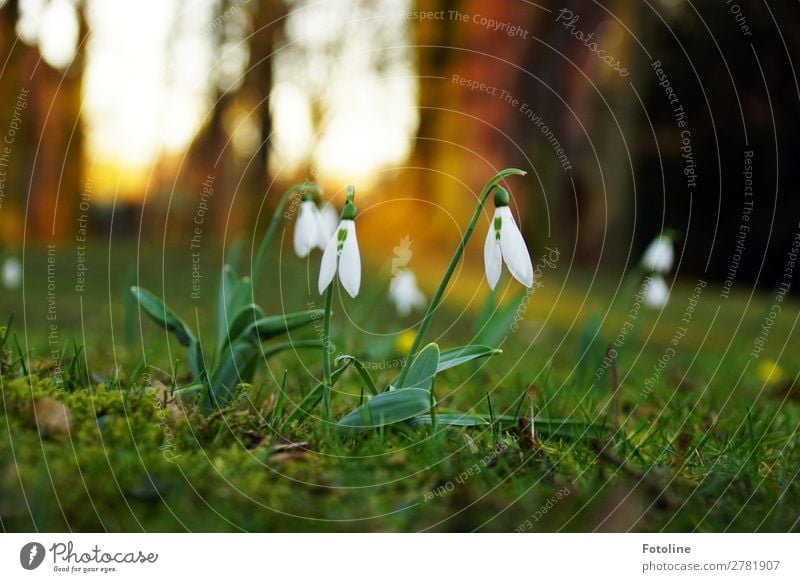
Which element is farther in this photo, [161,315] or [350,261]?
[161,315]

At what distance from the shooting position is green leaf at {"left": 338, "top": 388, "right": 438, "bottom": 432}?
1591 mm

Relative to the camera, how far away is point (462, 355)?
1.78 meters

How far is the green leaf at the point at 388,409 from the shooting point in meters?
1.59

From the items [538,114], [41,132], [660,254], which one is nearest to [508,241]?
[660,254]

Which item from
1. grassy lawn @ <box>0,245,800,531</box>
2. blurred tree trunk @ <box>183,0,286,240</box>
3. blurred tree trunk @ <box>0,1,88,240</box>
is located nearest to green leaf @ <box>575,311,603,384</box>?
grassy lawn @ <box>0,245,800,531</box>

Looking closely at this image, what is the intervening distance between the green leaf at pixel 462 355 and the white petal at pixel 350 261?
0.92 ft

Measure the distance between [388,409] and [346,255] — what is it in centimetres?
34

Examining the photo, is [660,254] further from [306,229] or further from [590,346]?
[306,229]

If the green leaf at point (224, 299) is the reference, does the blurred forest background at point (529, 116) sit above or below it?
above

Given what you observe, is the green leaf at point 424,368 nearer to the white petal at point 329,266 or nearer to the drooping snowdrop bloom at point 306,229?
the white petal at point 329,266

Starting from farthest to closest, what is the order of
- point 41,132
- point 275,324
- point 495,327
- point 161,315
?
point 41,132 → point 495,327 → point 161,315 → point 275,324

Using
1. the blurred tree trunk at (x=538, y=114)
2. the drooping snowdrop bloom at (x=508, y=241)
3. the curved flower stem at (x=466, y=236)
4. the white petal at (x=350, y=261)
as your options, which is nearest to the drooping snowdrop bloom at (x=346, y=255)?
the white petal at (x=350, y=261)

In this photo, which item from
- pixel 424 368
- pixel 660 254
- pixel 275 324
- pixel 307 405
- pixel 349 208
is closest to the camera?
pixel 349 208

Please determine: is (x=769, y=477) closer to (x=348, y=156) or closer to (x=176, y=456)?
(x=176, y=456)
